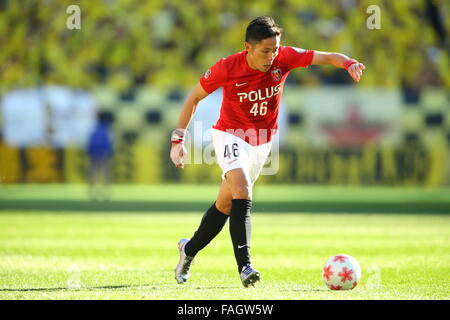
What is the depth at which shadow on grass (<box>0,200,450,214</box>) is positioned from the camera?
45.6ft

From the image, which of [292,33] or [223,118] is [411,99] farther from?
[223,118]

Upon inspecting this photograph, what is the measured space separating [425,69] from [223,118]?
15772mm

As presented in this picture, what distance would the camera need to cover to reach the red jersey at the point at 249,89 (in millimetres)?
5957

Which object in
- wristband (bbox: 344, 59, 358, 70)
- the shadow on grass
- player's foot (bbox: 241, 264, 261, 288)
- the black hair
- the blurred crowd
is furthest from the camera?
the blurred crowd

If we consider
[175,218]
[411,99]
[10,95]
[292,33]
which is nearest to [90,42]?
[10,95]

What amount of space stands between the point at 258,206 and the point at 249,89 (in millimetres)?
9138

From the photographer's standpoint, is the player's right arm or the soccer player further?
the player's right arm

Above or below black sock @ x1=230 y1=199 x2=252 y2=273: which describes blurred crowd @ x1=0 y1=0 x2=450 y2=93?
above

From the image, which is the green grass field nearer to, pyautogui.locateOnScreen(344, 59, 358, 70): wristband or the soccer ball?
the soccer ball

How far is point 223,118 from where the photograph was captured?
6.10 m

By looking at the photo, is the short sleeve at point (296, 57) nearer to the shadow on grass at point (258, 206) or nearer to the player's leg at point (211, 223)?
the player's leg at point (211, 223)

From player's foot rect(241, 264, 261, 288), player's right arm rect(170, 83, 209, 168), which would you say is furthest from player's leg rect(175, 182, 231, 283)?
player's foot rect(241, 264, 261, 288)

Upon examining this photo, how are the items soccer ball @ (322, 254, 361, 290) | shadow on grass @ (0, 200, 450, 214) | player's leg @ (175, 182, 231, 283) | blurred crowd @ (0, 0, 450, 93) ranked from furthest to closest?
blurred crowd @ (0, 0, 450, 93), shadow on grass @ (0, 200, 450, 214), player's leg @ (175, 182, 231, 283), soccer ball @ (322, 254, 361, 290)

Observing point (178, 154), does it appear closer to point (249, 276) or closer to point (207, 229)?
point (207, 229)
